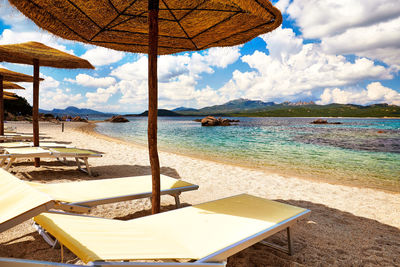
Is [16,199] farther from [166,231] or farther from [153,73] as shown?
[153,73]

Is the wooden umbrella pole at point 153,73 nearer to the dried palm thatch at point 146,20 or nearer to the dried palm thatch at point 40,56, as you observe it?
the dried palm thatch at point 146,20

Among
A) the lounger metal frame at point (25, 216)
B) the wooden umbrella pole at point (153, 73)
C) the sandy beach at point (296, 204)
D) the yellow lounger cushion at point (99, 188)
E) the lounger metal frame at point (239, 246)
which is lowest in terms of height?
the sandy beach at point (296, 204)

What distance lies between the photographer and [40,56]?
250 inches

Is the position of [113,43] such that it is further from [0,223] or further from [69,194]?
[0,223]

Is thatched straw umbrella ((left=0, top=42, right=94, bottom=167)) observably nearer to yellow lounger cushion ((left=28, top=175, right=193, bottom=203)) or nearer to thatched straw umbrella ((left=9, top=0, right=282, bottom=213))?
thatched straw umbrella ((left=9, top=0, right=282, bottom=213))

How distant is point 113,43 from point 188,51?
148 centimetres

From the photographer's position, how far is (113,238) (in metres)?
1.90

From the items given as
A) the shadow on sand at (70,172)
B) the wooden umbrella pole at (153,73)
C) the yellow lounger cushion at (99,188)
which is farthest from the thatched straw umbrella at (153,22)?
the shadow on sand at (70,172)

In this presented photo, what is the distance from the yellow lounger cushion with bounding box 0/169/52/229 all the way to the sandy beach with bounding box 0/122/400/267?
2.60 feet

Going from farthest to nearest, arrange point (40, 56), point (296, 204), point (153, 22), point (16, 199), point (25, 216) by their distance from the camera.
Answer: point (40, 56) < point (296, 204) < point (153, 22) < point (16, 199) < point (25, 216)

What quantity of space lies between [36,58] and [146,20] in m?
4.82

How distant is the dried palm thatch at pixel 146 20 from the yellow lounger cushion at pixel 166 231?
2.42m

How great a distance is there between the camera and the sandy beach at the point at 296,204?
287cm

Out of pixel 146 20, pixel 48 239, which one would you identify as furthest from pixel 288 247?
pixel 146 20
